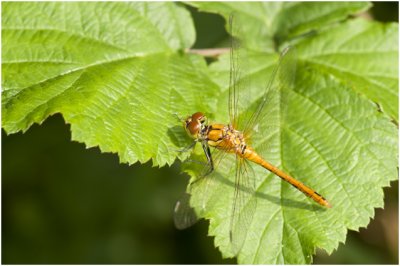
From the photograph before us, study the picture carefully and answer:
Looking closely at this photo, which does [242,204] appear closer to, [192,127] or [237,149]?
[237,149]

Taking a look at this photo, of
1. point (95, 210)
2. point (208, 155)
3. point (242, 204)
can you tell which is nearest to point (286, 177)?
point (242, 204)

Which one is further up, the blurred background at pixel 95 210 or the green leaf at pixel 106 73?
the green leaf at pixel 106 73

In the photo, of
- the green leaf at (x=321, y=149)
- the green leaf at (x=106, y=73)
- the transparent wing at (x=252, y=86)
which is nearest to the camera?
the green leaf at (x=106, y=73)

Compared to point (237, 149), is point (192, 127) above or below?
above

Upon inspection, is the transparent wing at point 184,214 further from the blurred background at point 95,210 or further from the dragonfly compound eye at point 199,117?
the blurred background at point 95,210

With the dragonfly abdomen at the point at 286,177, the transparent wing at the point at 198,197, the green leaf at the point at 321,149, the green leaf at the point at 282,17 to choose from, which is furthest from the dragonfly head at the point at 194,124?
the green leaf at the point at 282,17

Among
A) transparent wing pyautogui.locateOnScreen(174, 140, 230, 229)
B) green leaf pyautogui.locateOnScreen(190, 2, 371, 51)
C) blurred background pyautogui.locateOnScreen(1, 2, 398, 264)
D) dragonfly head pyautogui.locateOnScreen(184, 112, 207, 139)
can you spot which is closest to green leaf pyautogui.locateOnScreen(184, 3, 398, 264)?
transparent wing pyautogui.locateOnScreen(174, 140, 230, 229)
